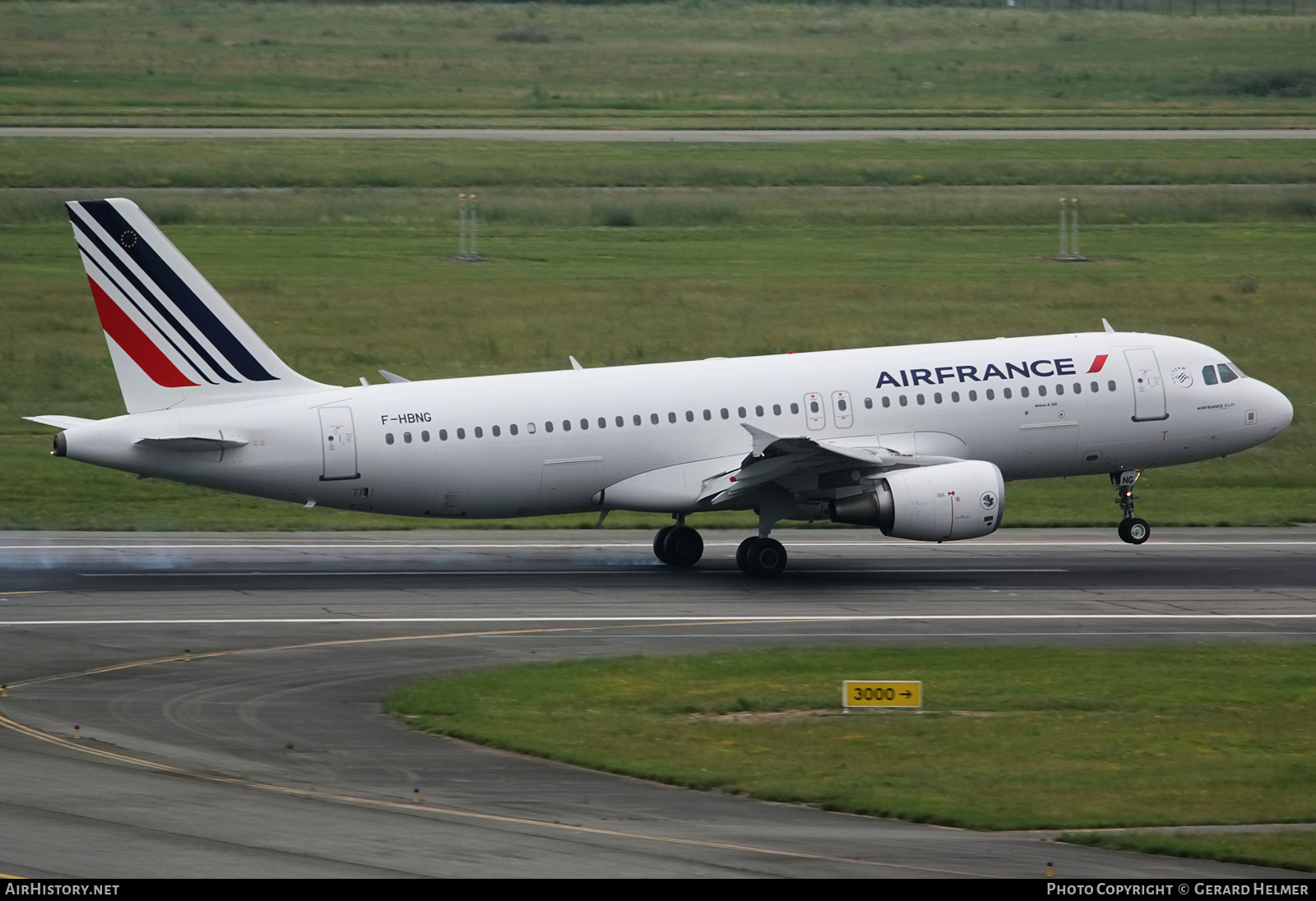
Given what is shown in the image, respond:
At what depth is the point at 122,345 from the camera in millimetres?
33906

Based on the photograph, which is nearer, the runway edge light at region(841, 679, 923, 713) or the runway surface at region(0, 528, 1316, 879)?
the runway surface at region(0, 528, 1316, 879)

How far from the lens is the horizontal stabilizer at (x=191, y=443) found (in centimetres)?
3341

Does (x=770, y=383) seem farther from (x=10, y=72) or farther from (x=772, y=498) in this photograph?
(x=10, y=72)

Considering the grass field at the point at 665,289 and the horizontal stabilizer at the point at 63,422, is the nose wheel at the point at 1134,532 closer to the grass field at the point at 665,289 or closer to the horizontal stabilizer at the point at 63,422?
the grass field at the point at 665,289

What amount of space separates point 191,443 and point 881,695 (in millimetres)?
14656

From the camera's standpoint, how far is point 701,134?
10119cm

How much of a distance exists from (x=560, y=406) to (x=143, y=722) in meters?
12.9

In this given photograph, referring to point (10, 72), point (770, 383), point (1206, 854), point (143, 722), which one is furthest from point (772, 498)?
point (10, 72)

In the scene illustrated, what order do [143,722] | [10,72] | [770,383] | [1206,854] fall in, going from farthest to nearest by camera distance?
[10,72] < [770,383] < [143,722] < [1206,854]

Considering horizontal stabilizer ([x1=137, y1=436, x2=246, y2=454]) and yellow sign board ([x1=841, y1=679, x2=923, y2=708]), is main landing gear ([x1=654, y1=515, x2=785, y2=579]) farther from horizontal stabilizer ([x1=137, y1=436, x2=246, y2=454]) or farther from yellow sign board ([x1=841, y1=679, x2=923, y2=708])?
yellow sign board ([x1=841, y1=679, x2=923, y2=708])

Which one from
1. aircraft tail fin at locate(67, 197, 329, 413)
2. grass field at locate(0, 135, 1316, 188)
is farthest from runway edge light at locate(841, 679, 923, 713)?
grass field at locate(0, 135, 1316, 188)

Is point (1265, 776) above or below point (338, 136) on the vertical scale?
below

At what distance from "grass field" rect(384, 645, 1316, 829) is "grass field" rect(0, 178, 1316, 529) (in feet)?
50.4

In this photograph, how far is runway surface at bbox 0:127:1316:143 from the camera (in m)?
96.7
